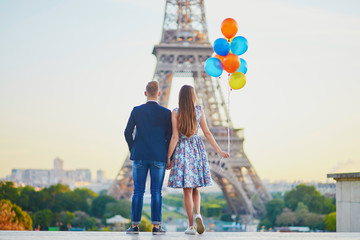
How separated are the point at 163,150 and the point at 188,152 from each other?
1.01 ft

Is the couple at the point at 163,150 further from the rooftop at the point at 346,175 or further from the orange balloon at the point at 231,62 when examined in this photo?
the rooftop at the point at 346,175

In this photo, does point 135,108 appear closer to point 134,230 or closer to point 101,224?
point 134,230

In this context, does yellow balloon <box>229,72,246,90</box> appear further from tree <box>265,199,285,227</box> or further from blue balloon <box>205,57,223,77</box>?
tree <box>265,199,285,227</box>

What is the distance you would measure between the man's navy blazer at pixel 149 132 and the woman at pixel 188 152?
12 centimetres

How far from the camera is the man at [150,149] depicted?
22.6ft

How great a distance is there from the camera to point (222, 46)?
29.6ft

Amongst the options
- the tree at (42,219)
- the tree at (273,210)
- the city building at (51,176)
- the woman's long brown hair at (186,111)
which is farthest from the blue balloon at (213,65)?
the city building at (51,176)

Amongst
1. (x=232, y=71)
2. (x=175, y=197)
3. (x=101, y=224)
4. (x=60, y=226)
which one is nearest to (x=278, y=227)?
(x=101, y=224)

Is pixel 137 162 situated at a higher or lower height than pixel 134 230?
higher

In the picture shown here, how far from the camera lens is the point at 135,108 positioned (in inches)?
276

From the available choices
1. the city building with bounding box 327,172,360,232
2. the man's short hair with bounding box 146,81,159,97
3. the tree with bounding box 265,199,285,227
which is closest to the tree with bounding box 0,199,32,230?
the tree with bounding box 265,199,285,227

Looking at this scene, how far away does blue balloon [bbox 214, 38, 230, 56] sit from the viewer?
8.99 meters

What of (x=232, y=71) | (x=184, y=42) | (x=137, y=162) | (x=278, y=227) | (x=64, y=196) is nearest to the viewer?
(x=137, y=162)

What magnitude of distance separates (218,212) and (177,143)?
40.2 meters
